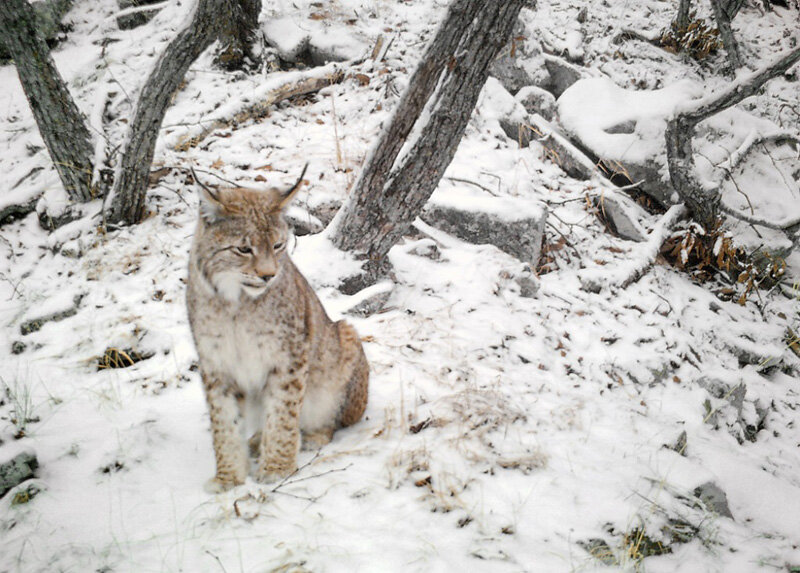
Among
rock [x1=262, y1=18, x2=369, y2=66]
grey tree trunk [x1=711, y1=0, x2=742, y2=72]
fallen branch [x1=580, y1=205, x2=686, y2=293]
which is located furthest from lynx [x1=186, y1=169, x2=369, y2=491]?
grey tree trunk [x1=711, y1=0, x2=742, y2=72]

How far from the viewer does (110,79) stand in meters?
7.23

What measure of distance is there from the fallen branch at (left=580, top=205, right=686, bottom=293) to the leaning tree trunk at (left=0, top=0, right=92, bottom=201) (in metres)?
5.39

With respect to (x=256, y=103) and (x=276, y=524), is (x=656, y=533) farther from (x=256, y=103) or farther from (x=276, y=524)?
(x=256, y=103)

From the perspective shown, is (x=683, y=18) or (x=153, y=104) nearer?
(x=153, y=104)

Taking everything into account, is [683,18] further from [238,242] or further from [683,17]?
[238,242]

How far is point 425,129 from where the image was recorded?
3.95 m

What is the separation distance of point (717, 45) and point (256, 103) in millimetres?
8814

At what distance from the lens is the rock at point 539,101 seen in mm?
7555

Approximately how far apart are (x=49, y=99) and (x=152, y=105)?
1.03 metres

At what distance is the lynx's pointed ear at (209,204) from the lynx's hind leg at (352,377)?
112 cm

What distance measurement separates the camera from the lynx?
7.74 feet

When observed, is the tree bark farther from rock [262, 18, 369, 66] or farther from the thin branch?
rock [262, 18, 369, 66]

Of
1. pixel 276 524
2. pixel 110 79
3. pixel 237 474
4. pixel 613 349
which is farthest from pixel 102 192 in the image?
pixel 613 349

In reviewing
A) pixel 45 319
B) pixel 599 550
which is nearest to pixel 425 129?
pixel 599 550
